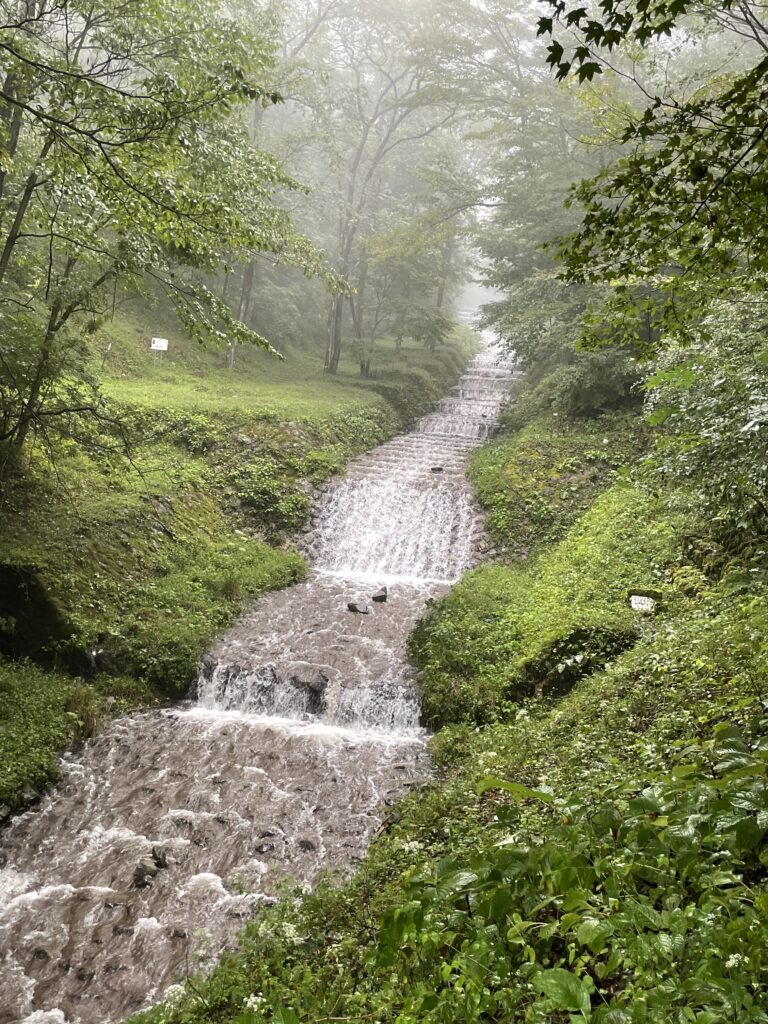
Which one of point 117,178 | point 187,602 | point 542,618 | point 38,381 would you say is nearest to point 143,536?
point 187,602

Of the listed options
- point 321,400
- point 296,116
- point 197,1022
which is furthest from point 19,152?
point 296,116

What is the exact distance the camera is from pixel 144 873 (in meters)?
6.29

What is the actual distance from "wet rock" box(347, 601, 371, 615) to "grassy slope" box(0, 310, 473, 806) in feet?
5.58

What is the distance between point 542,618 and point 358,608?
3.77 meters

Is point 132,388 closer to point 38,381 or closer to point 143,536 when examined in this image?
point 143,536

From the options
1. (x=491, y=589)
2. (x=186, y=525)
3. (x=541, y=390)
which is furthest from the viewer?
(x=541, y=390)

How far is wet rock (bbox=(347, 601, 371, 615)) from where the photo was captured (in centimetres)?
1202

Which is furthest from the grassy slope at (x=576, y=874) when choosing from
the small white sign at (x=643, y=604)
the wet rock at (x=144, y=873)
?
the wet rock at (x=144, y=873)

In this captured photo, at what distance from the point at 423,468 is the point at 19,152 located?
1196 centimetres

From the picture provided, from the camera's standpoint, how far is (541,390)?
2094 centimetres

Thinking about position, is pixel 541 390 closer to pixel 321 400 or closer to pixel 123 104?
pixel 321 400

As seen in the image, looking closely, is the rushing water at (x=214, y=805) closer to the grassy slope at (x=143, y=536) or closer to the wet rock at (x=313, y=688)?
the wet rock at (x=313, y=688)

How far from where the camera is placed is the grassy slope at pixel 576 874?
2367 millimetres

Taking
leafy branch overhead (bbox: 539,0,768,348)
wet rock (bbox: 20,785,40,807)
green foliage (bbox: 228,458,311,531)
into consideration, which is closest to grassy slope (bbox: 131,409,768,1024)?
leafy branch overhead (bbox: 539,0,768,348)
